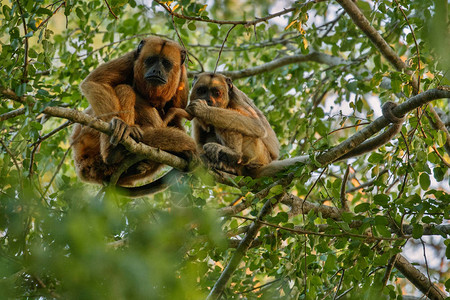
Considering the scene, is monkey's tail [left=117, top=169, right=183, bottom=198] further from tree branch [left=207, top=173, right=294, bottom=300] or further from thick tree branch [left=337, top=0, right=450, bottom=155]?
thick tree branch [left=337, top=0, right=450, bottom=155]

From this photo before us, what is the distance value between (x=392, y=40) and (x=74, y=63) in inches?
145

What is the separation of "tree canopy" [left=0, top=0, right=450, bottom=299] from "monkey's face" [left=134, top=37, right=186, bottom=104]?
0.23 meters

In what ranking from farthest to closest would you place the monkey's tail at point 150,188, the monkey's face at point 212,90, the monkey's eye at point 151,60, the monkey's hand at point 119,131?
1. the monkey's face at point 212,90
2. the monkey's eye at point 151,60
3. the monkey's tail at point 150,188
4. the monkey's hand at point 119,131

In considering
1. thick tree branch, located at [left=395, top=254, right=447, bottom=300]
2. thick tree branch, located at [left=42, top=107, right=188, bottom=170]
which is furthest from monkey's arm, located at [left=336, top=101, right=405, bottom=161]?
thick tree branch, located at [left=42, top=107, right=188, bottom=170]

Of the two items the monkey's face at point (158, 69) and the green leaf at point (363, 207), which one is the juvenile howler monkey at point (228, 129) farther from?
the green leaf at point (363, 207)

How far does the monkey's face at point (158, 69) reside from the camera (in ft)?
13.9

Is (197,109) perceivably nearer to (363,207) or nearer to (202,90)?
(202,90)

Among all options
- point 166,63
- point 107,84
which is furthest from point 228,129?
point 107,84

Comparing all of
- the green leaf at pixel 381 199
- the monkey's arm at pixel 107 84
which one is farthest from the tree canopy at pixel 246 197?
the monkey's arm at pixel 107 84

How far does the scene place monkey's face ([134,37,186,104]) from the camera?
422 centimetres

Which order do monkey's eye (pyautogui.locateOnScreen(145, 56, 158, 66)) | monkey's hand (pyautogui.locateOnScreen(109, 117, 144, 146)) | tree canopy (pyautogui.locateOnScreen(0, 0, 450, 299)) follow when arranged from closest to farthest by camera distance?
tree canopy (pyautogui.locateOnScreen(0, 0, 450, 299)) < monkey's hand (pyautogui.locateOnScreen(109, 117, 144, 146)) < monkey's eye (pyautogui.locateOnScreen(145, 56, 158, 66))

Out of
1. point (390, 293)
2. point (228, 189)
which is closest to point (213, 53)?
point (228, 189)

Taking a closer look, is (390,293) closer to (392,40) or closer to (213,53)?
(392,40)

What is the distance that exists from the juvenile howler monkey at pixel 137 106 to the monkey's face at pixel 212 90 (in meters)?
0.24
